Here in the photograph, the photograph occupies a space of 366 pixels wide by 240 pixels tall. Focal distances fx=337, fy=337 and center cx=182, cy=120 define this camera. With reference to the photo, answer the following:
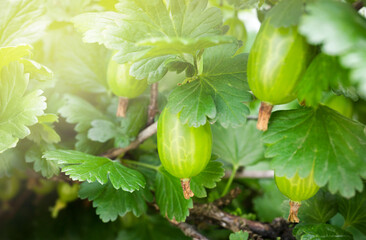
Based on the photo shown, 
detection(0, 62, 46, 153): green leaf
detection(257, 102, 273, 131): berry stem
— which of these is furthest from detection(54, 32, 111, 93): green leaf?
detection(257, 102, 273, 131): berry stem

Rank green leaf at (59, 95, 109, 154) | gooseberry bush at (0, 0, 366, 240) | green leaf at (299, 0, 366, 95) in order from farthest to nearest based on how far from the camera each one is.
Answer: green leaf at (59, 95, 109, 154) → gooseberry bush at (0, 0, 366, 240) → green leaf at (299, 0, 366, 95)

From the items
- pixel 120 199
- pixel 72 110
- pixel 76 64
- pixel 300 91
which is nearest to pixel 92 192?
pixel 120 199

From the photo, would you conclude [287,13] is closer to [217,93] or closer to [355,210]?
[217,93]

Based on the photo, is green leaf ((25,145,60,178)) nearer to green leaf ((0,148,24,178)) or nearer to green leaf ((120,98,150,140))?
green leaf ((0,148,24,178))

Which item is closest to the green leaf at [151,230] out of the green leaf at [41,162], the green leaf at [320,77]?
the green leaf at [41,162]

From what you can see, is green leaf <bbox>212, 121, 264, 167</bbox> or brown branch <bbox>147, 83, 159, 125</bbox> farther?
green leaf <bbox>212, 121, 264, 167</bbox>

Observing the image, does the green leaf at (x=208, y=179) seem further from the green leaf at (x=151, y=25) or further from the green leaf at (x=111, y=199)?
the green leaf at (x=151, y=25)

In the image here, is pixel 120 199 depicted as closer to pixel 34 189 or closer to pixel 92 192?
pixel 92 192

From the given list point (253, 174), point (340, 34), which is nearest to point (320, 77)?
point (340, 34)
